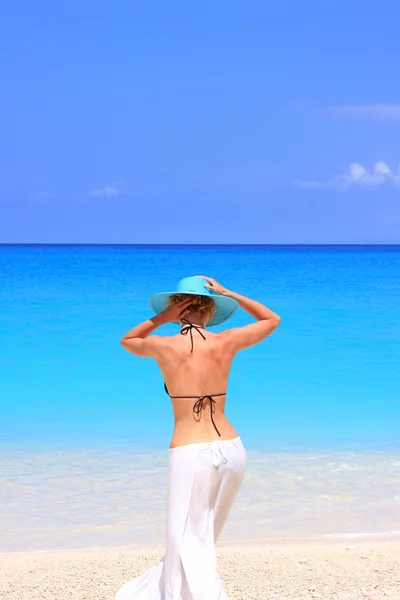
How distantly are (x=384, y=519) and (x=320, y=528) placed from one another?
1.72 feet

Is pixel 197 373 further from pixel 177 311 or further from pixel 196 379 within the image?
pixel 177 311

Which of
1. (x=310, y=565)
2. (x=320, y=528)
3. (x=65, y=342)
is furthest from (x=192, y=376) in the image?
(x=65, y=342)

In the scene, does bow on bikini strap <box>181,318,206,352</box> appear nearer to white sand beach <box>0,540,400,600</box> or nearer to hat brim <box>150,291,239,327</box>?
hat brim <box>150,291,239,327</box>

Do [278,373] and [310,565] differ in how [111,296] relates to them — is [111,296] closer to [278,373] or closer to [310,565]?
[278,373]

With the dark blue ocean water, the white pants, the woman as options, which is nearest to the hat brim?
the woman

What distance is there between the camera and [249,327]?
3914 millimetres

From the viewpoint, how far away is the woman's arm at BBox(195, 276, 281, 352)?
3852 millimetres

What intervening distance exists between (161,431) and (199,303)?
5.94 m

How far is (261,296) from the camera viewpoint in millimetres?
30953

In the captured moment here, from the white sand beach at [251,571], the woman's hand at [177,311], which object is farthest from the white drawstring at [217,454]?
the white sand beach at [251,571]

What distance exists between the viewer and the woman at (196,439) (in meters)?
3.71

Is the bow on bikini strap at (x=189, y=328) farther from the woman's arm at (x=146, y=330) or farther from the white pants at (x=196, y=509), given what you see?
the white pants at (x=196, y=509)

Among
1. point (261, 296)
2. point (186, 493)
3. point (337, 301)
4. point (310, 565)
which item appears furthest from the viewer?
point (261, 296)

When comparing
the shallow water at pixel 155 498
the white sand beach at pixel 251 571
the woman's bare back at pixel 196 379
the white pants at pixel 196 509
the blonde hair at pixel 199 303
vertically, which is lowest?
the white sand beach at pixel 251 571
